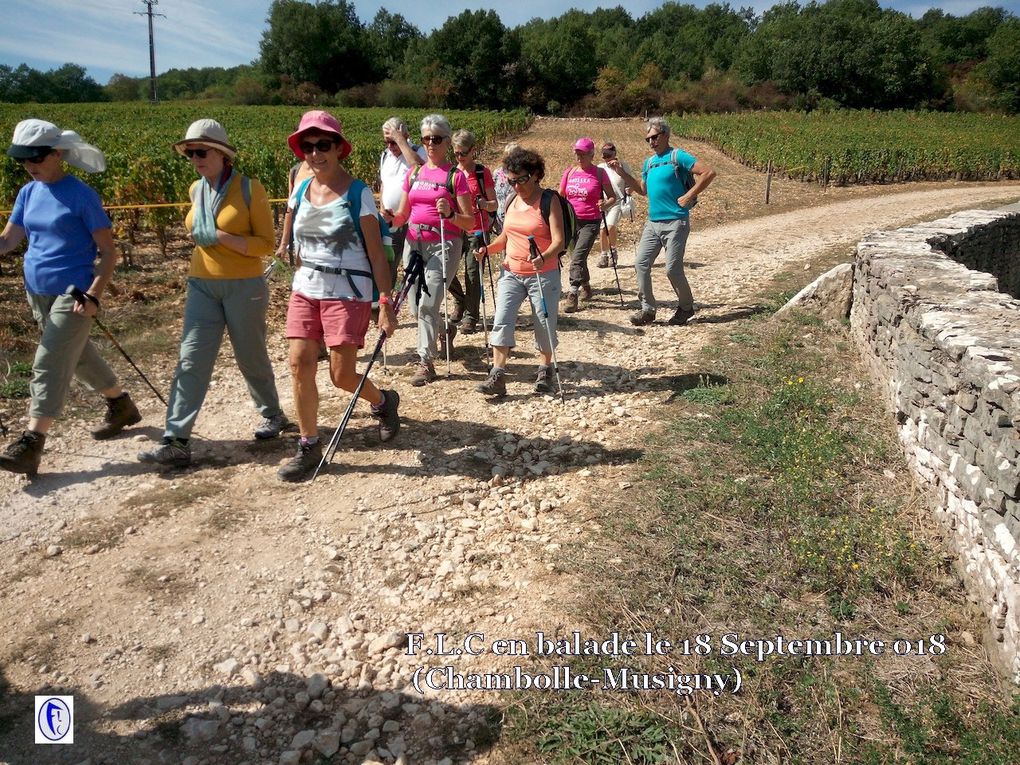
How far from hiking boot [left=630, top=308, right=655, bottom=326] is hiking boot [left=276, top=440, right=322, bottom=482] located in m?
4.17

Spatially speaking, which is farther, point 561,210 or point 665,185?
point 665,185

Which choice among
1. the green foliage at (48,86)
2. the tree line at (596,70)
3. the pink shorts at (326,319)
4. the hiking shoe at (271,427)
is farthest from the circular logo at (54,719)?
the green foliage at (48,86)

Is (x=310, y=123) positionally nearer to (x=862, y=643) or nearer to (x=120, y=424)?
(x=120, y=424)

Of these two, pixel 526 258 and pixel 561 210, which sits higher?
pixel 561 210

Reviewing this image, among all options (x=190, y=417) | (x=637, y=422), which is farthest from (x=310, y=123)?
(x=637, y=422)

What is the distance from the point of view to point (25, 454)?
4305 millimetres

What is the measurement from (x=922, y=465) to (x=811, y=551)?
1.14 meters

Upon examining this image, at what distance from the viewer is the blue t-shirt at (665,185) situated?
7.06 metres

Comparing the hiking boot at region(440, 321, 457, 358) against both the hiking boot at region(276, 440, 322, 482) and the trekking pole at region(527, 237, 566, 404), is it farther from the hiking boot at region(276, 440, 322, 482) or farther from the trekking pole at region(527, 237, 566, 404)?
the hiking boot at region(276, 440, 322, 482)

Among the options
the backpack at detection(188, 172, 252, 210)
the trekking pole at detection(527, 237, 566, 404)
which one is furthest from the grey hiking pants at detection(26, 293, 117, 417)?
the trekking pole at detection(527, 237, 566, 404)

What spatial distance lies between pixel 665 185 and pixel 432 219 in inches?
105

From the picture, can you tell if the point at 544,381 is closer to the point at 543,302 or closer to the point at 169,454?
the point at 543,302

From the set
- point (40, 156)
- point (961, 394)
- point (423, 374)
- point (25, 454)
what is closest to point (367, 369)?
point (423, 374)

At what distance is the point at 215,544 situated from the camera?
12.5 ft
